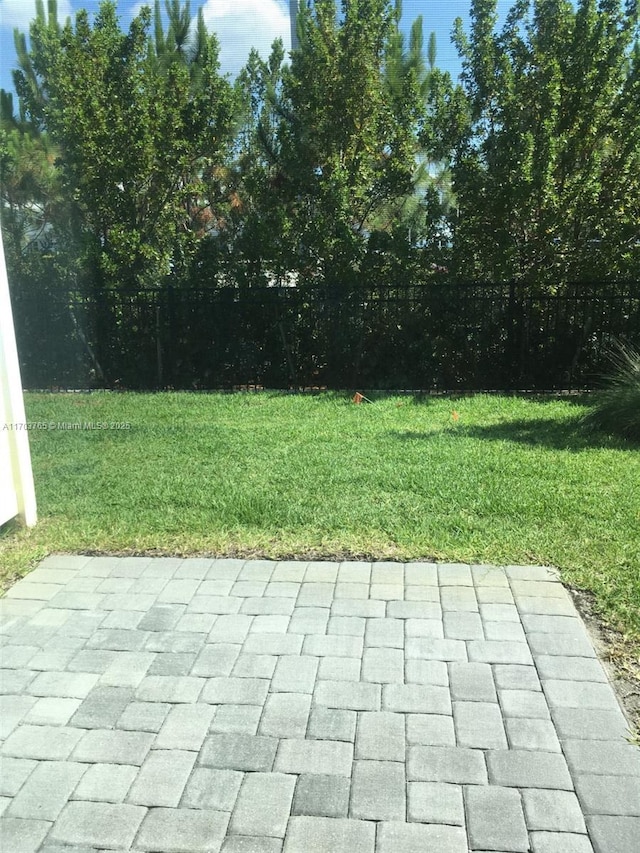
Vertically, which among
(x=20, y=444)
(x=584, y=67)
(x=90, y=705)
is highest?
(x=584, y=67)

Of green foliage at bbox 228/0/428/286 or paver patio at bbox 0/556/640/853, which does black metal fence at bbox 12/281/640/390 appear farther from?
paver patio at bbox 0/556/640/853

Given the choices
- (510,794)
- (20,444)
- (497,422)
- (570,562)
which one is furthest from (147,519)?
(497,422)

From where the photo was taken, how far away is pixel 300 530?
455cm

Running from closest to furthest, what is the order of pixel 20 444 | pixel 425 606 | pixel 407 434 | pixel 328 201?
pixel 425 606, pixel 20 444, pixel 407 434, pixel 328 201

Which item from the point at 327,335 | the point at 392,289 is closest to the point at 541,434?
the point at 392,289

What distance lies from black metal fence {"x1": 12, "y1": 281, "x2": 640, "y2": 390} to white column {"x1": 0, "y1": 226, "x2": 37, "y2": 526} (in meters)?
6.33

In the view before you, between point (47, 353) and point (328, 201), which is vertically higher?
point (328, 201)

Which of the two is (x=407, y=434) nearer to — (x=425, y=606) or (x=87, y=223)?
(x=425, y=606)

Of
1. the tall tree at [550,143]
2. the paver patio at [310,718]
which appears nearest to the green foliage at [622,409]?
the tall tree at [550,143]

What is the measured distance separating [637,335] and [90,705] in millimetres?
9420

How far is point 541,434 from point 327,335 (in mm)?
4415

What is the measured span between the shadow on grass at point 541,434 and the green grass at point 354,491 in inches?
0.9

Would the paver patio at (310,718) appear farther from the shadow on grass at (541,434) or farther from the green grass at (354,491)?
the shadow on grass at (541,434)

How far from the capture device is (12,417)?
4.44m
